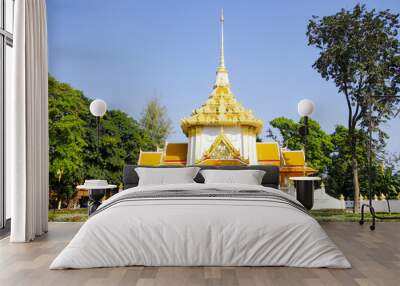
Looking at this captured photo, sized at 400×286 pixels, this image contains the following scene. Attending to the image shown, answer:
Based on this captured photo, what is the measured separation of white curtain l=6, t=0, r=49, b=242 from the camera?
16.0ft

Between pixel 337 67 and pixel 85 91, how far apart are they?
767cm

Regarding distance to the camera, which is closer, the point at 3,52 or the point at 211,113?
the point at 3,52

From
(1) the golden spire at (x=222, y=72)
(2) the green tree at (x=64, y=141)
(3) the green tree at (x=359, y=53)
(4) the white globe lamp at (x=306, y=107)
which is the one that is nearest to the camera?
(4) the white globe lamp at (x=306, y=107)

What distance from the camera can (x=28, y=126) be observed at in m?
4.97

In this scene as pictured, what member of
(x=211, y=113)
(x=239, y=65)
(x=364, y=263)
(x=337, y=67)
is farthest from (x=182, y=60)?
(x=364, y=263)

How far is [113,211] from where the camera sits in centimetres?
392

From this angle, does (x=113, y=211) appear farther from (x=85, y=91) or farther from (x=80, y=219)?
(x=85, y=91)

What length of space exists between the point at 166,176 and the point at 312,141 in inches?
473

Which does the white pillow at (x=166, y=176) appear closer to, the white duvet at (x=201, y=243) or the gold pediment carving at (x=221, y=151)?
the white duvet at (x=201, y=243)

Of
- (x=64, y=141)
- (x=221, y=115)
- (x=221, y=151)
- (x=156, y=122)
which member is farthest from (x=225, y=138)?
(x=64, y=141)

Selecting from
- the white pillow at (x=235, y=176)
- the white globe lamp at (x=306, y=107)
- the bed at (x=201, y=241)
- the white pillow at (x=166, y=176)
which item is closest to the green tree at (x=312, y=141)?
the white globe lamp at (x=306, y=107)

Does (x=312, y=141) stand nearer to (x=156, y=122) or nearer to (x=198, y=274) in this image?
(x=156, y=122)

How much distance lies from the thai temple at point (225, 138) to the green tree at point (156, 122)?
280 centimetres

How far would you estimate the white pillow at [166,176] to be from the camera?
5.69m
